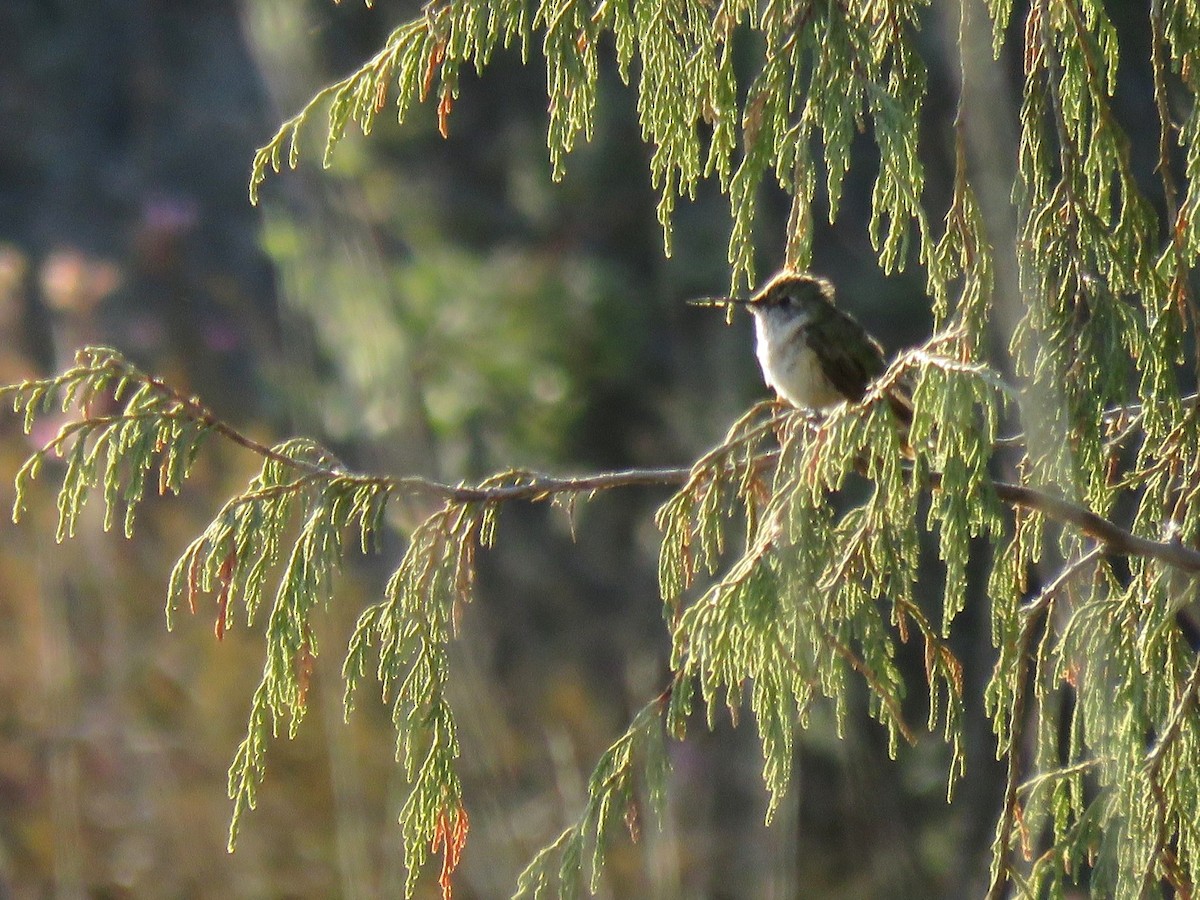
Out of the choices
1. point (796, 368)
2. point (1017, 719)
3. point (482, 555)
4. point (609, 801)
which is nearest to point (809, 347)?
point (796, 368)

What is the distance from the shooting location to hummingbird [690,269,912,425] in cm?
362

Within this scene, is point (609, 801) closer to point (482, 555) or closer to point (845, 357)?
Result: point (845, 357)

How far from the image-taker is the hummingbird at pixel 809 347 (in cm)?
362

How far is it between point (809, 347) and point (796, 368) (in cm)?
6

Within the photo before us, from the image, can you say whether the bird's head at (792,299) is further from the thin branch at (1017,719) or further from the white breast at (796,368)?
the thin branch at (1017,719)

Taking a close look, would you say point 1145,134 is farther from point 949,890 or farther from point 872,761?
point 949,890

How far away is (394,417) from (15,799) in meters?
2.11

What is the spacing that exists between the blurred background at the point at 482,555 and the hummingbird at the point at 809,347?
1597 millimetres

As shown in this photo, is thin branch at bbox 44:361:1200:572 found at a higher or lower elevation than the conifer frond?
higher

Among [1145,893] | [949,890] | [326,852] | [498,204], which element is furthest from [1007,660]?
[498,204]

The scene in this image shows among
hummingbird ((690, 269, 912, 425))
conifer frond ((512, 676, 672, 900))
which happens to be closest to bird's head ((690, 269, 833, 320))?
hummingbird ((690, 269, 912, 425))

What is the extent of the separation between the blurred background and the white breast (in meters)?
1.63

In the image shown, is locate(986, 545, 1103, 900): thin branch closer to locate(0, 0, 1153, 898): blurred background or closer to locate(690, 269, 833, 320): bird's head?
locate(690, 269, 833, 320): bird's head

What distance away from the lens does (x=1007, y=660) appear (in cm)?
244
